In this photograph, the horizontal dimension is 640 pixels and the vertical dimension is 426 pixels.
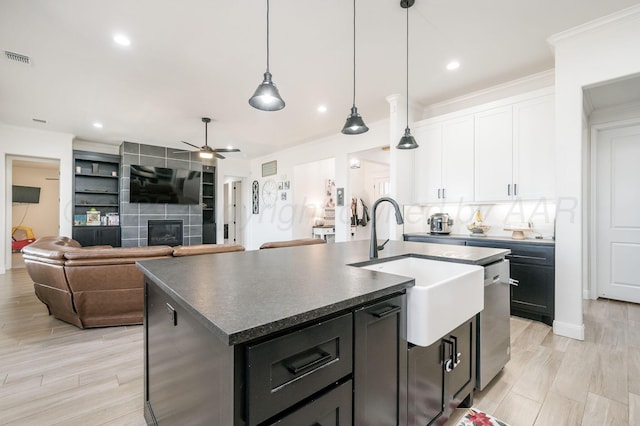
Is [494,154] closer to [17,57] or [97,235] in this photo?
[17,57]

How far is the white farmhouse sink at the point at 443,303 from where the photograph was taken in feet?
3.79

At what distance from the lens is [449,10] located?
2.40 metres

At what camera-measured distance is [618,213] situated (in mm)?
3725

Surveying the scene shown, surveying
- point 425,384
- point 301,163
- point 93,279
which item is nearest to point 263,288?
point 425,384

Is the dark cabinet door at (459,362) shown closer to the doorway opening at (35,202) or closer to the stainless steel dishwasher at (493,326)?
the stainless steel dishwasher at (493,326)

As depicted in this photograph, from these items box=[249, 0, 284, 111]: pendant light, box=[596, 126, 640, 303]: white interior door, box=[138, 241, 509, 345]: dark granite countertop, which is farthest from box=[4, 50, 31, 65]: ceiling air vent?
box=[596, 126, 640, 303]: white interior door

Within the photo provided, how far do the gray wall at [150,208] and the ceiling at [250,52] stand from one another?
6.05 feet

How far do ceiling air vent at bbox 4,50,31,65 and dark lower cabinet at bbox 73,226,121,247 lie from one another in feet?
13.7

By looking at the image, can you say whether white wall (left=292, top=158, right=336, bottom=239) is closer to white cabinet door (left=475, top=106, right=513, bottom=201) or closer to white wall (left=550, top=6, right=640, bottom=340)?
white cabinet door (left=475, top=106, right=513, bottom=201)

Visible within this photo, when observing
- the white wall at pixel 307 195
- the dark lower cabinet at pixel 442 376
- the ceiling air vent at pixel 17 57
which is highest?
the ceiling air vent at pixel 17 57

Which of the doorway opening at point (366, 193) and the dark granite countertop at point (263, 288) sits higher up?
the doorway opening at point (366, 193)

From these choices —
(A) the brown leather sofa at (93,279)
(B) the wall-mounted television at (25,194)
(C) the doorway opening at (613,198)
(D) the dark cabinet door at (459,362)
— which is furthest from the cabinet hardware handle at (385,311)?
(B) the wall-mounted television at (25,194)

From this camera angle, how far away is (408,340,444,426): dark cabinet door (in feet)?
4.02

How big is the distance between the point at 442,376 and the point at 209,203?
310 inches
